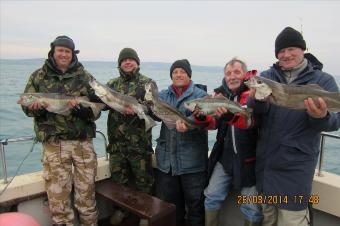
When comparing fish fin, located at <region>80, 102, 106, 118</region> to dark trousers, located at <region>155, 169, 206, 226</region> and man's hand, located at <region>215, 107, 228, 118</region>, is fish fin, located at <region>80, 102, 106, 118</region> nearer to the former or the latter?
dark trousers, located at <region>155, 169, 206, 226</region>

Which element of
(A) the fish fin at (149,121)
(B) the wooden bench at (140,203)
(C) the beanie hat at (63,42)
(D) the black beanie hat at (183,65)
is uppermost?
(C) the beanie hat at (63,42)

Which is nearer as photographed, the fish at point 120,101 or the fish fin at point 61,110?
the fish fin at point 61,110

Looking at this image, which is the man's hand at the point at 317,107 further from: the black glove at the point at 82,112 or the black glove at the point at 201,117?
the black glove at the point at 82,112

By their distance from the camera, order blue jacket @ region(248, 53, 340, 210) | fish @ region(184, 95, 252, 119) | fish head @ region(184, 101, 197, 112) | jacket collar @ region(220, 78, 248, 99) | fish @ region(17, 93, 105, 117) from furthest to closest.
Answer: fish @ region(17, 93, 105, 117)
fish head @ region(184, 101, 197, 112)
jacket collar @ region(220, 78, 248, 99)
fish @ region(184, 95, 252, 119)
blue jacket @ region(248, 53, 340, 210)

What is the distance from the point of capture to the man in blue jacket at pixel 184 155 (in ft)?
15.0

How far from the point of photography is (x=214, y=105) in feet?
13.1

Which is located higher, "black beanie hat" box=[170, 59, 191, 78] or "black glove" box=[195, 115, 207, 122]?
"black beanie hat" box=[170, 59, 191, 78]

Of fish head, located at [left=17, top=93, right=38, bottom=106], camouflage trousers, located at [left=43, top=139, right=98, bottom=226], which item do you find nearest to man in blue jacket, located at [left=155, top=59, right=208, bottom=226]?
camouflage trousers, located at [left=43, top=139, right=98, bottom=226]

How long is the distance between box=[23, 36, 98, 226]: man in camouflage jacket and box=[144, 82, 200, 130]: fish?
2.78 feet

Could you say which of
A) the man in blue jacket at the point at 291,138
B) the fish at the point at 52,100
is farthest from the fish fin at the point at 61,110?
the man in blue jacket at the point at 291,138

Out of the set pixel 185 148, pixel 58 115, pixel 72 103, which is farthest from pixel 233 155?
pixel 58 115

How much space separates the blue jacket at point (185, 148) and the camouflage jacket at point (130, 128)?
39 cm

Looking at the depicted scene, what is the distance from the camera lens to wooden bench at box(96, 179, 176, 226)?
13.3 feet

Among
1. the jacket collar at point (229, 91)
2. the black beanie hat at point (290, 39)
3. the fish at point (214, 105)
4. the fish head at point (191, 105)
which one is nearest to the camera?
the black beanie hat at point (290, 39)
